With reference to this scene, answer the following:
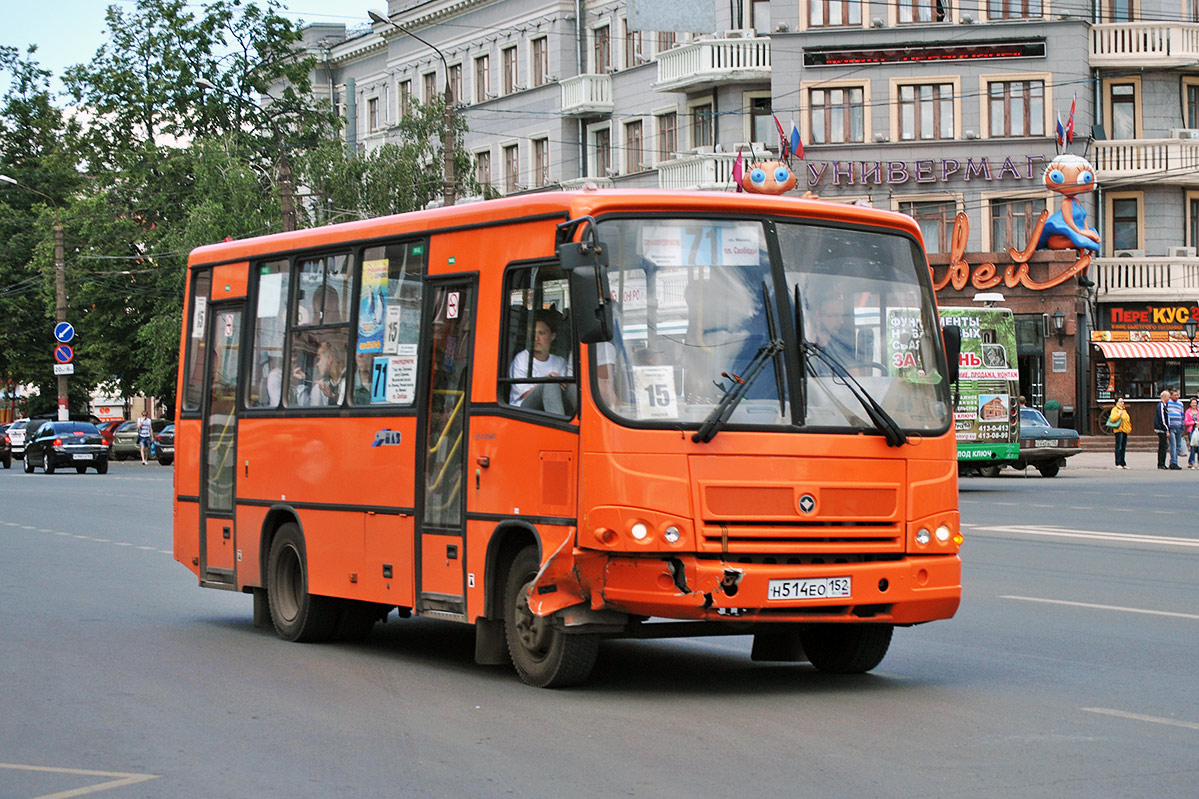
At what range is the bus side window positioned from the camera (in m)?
10.3

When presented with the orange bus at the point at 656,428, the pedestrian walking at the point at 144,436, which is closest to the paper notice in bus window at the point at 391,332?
the orange bus at the point at 656,428

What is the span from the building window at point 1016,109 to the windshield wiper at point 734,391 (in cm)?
4477

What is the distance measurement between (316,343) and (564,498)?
3.58 metres

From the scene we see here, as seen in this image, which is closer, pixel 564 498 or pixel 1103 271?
pixel 564 498

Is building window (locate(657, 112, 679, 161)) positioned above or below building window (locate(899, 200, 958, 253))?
above

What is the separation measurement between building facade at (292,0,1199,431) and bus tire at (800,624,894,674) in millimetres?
42021

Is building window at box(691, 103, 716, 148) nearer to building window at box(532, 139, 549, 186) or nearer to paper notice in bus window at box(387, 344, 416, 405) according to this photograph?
building window at box(532, 139, 549, 186)

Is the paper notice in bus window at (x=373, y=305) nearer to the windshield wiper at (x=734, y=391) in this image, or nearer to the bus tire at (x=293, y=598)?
the bus tire at (x=293, y=598)

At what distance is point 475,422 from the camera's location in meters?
11.1

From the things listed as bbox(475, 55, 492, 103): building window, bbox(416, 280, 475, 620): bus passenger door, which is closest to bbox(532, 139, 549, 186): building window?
bbox(475, 55, 492, 103): building window

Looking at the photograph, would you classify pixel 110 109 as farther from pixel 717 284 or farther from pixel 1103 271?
pixel 717 284

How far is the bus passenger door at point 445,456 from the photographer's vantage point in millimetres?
11191

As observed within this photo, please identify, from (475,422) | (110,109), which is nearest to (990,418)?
(475,422)

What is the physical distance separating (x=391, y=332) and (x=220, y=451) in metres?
3.01
